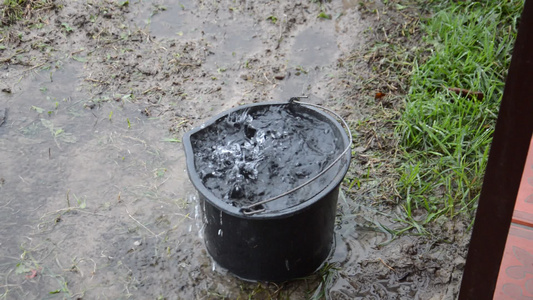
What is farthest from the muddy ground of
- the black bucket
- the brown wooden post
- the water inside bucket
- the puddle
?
the brown wooden post

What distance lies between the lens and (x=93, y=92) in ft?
14.5

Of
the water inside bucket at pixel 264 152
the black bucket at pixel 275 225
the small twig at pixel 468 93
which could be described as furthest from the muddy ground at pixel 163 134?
the water inside bucket at pixel 264 152

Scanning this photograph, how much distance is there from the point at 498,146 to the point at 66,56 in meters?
4.19

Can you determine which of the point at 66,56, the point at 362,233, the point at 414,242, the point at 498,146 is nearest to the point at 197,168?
the point at 362,233

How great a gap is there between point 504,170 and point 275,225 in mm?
1332

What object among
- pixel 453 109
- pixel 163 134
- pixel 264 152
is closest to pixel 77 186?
pixel 163 134

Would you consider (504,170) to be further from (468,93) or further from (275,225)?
A: (468,93)

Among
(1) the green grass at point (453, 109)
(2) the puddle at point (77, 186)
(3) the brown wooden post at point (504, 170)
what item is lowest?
(2) the puddle at point (77, 186)

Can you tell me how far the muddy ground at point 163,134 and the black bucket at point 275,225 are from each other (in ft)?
0.43

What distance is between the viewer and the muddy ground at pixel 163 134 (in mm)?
3033

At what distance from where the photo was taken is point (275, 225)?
2.62m

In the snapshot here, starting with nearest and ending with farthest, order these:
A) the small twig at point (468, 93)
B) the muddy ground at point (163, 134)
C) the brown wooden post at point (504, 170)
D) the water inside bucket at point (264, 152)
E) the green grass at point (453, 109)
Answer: the brown wooden post at point (504, 170) < the water inside bucket at point (264, 152) < the muddy ground at point (163, 134) < the green grass at point (453, 109) < the small twig at point (468, 93)

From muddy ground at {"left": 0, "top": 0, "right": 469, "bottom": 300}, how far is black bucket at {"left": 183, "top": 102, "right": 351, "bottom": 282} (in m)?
0.13

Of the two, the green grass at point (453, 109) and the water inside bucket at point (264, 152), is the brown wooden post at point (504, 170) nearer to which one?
the water inside bucket at point (264, 152)
